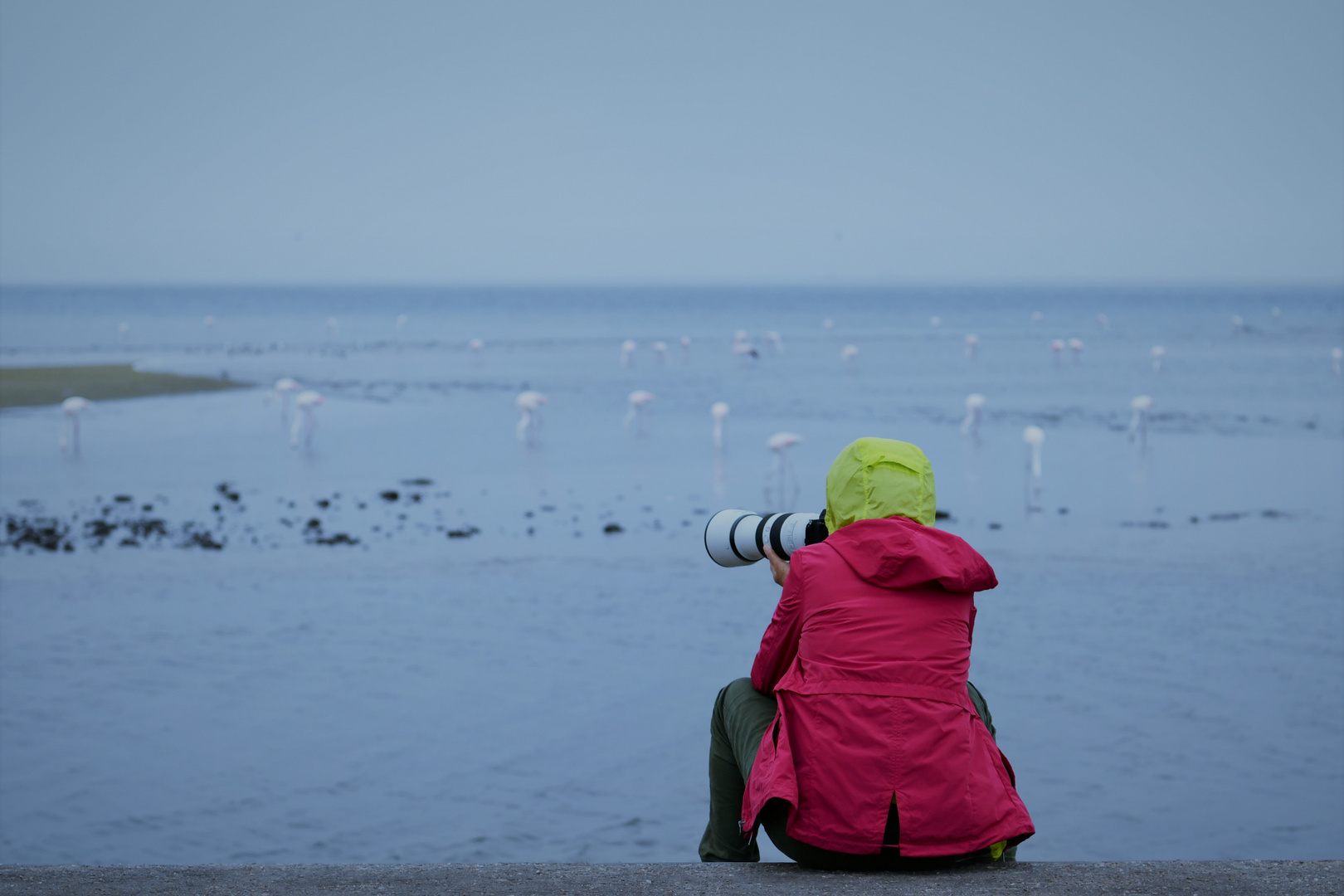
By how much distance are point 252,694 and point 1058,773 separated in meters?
3.80

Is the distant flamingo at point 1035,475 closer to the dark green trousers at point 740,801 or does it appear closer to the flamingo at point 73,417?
the dark green trousers at point 740,801

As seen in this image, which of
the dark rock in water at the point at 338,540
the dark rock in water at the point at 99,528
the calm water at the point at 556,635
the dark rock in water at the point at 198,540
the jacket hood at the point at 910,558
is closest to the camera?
the jacket hood at the point at 910,558

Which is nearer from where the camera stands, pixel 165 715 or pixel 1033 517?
pixel 165 715

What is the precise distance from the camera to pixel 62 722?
213 inches

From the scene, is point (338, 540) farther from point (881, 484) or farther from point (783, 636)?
point (881, 484)

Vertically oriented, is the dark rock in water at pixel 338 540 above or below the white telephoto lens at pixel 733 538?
below

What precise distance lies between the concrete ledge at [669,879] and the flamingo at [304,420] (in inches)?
484

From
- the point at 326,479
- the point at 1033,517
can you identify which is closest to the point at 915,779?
the point at 1033,517

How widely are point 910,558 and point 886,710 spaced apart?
0.32 m

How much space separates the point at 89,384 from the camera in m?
22.7

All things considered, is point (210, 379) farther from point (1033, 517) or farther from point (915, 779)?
point (915, 779)

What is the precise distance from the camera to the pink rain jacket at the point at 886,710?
2.42 m

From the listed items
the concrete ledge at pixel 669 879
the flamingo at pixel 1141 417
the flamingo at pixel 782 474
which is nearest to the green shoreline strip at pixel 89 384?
the flamingo at pixel 782 474

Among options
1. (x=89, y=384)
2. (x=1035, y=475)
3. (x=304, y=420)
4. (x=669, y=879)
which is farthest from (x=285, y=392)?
(x=669, y=879)
